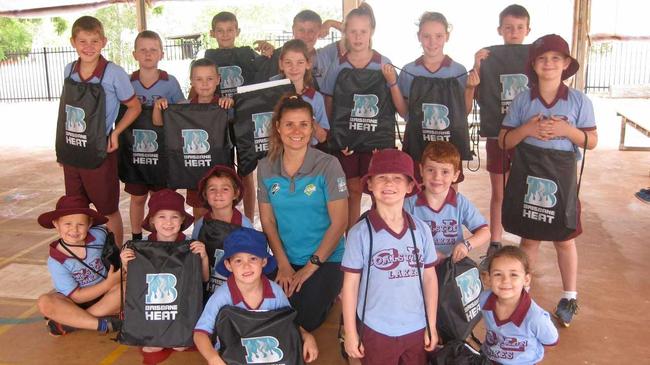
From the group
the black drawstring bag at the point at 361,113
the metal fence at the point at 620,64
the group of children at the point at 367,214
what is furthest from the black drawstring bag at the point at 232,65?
the metal fence at the point at 620,64

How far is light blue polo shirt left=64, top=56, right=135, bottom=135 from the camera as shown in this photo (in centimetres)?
425

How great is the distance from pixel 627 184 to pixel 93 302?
20.1ft

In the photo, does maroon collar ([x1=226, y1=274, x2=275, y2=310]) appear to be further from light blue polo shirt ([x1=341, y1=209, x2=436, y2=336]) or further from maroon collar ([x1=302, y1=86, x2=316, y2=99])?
Answer: maroon collar ([x1=302, y1=86, x2=316, y2=99])

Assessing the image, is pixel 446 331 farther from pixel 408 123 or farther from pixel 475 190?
pixel 475 190

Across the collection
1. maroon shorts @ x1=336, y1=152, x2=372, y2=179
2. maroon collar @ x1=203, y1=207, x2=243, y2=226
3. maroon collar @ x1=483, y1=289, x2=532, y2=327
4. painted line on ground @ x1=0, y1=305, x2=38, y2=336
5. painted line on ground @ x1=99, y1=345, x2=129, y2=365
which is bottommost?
painted line on ground @ x1=99, y1=345, x2=129, y2=365

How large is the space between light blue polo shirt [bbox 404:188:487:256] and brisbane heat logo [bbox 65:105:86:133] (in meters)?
2.33

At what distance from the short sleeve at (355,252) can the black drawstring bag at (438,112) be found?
1.56m

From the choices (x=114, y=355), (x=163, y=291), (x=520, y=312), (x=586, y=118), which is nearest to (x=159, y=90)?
(x=163, y=291)

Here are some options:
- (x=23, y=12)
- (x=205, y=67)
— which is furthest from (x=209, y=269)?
(x=23, y=12)

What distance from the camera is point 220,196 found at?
143 inches

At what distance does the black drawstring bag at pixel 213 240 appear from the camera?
350cm

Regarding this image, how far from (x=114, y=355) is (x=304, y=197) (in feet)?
4.44

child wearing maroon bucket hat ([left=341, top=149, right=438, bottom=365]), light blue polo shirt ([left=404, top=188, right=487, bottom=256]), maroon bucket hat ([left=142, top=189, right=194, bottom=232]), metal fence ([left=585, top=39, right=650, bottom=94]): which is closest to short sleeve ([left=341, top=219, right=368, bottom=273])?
child wearing maroon bucket hat ([left=341, top=149, right=438, bottom=365])

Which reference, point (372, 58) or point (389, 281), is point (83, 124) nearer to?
point (372, 58)
